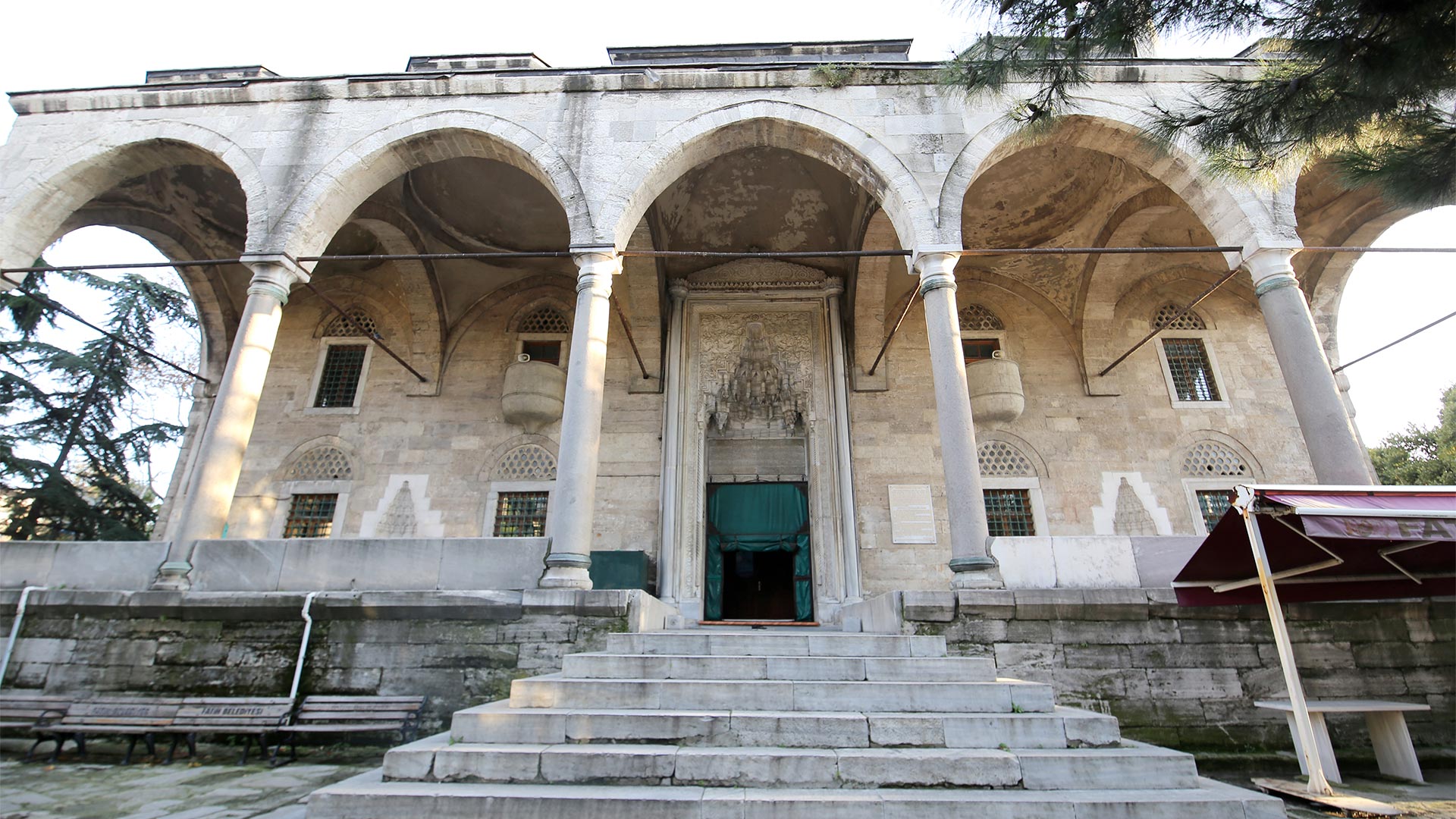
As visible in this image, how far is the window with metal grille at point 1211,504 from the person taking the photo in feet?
35.9

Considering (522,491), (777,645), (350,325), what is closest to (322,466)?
(350,325)

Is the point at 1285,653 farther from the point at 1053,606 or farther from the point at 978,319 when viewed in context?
the point at 978,319

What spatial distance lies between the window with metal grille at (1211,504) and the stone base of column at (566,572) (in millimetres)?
10402

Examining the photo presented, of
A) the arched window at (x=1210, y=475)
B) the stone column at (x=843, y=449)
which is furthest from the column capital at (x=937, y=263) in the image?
the arched window at (x=1210, y=475)

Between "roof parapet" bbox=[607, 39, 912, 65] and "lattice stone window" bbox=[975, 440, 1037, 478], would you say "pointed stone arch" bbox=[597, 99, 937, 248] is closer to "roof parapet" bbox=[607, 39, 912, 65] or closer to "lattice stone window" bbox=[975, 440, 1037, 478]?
"roof parapet" bbox=[607, 39, 912, 65]

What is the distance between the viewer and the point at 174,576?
261 inches

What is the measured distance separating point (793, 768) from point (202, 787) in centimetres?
434

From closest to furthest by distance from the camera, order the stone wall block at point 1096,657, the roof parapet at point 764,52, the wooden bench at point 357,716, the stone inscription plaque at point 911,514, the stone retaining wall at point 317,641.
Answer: the wooden bench at point 357,716 → the stone wall block at point 1096,657 → the stone retaining wall at point 317,641 → the stone inscription plaque at point 911,514 → the roof parapet at point 764,52

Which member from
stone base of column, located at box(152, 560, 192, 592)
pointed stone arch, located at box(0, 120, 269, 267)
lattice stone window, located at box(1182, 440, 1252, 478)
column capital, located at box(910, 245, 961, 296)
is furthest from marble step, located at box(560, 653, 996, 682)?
lattice stone window, located at box(1182, 440, 1252, 478)

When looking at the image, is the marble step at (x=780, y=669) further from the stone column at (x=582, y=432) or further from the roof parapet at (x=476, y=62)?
the roof parapet at (x=476, y=62)

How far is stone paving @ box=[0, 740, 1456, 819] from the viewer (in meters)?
3.90

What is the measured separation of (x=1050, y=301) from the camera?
12352 mm

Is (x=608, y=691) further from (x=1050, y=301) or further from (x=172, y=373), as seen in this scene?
(x=172, y=373)

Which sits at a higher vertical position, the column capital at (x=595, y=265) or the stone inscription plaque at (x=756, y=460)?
the column capital at (x=595, y=265)
